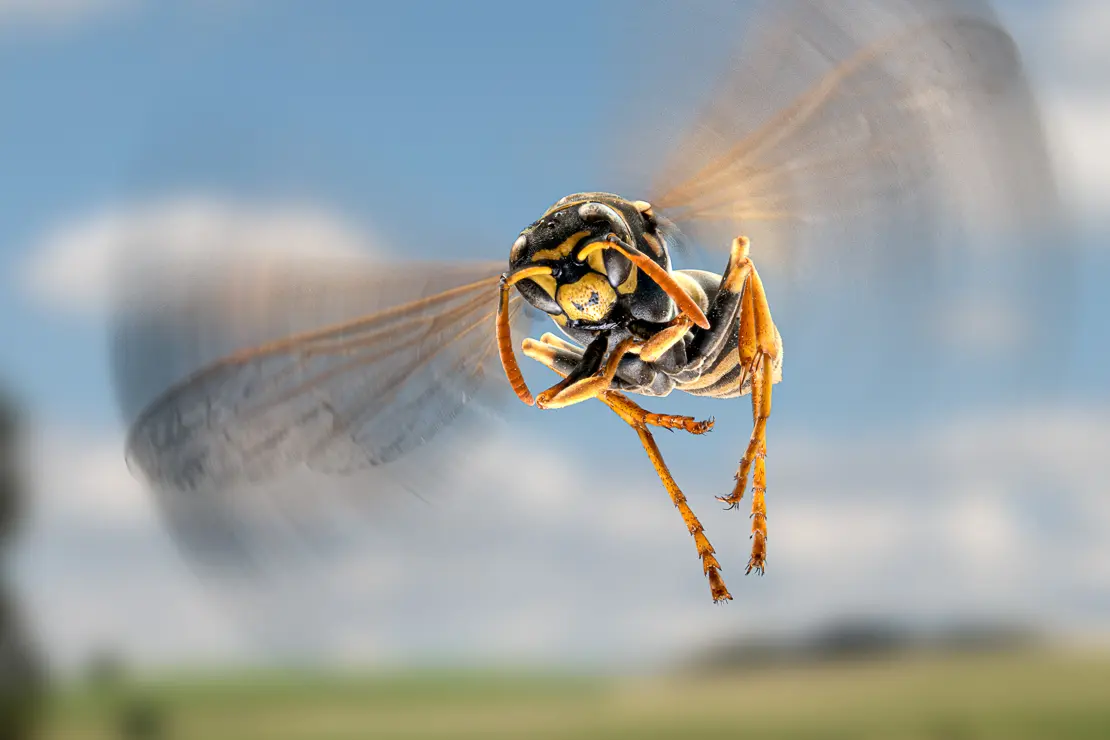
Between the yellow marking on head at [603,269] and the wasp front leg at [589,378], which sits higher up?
the yellow marking on head at [603,269]

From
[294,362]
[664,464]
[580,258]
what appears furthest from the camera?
[294,362]

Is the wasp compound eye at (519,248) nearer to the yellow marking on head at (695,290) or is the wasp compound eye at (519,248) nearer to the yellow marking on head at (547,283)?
the yellow marking on head at (547,283)

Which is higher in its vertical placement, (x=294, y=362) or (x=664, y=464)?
(x=294, y=362)

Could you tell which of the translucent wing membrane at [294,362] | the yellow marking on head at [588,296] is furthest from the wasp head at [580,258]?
the translucent wing membrane at [294,362]

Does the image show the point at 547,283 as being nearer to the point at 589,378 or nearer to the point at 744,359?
the point at 589,378

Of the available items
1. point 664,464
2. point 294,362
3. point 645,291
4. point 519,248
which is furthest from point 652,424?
point 294,362

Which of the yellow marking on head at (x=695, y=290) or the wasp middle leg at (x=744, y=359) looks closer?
the wasp middle leg at (x=744, y=359)

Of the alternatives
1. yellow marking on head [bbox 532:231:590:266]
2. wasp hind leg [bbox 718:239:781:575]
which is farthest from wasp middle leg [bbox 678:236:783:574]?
yellow marking on head [bbox 532:231:590:266]

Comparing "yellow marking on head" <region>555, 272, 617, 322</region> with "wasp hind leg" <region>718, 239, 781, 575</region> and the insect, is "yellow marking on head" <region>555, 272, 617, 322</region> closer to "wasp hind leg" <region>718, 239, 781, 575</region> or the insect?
the insect

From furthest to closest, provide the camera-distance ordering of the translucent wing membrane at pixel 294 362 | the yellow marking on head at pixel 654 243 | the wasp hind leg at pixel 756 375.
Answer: the translucent wing membrane at pixel 294 362, the yellow marking on head at pixel 654 243, the wasp hind leg at pixel 756 375
